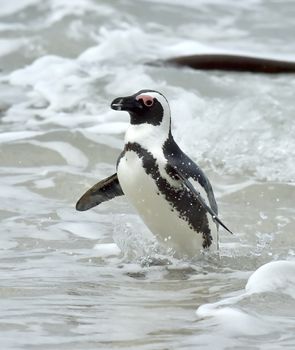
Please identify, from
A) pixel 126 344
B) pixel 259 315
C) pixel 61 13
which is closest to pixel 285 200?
pixel 259 315

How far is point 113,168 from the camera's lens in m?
6.54

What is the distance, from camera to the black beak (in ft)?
15.1

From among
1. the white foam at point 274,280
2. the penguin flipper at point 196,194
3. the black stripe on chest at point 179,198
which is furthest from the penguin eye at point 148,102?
the white foam at point 274,280

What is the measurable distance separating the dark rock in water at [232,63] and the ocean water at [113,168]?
108 millimetres

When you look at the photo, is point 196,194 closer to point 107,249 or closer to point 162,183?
point 162,183

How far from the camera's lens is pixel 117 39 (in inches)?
404

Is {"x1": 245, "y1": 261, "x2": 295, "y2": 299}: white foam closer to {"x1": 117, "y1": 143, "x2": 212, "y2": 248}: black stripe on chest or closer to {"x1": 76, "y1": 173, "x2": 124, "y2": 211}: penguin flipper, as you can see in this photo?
{"x1": 117, "y1": 143, "x2": 212, "y2": 248}: black stripe on chest

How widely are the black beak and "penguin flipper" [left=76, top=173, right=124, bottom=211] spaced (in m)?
0.41

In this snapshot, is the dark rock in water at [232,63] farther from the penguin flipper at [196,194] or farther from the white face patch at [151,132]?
the penguin flipper at [196,194]

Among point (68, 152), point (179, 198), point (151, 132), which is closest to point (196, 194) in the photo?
point (179, 198)

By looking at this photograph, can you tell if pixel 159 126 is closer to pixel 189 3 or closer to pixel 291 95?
pixel 291 95

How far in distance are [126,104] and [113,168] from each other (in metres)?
1.92

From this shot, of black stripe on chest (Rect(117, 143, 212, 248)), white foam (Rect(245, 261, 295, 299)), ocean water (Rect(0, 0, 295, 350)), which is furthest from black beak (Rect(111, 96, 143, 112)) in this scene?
white foam (Rect(245, 261, 295, 299))

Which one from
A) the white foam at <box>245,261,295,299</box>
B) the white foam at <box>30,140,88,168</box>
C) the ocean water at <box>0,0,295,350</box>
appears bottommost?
the white foam at <box>30,140,88,168</box>
